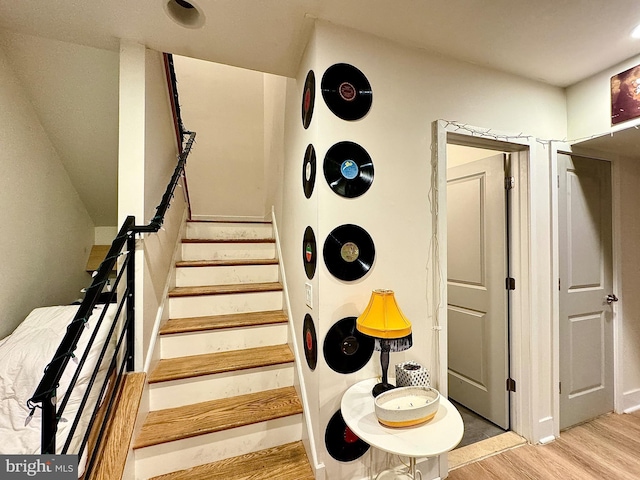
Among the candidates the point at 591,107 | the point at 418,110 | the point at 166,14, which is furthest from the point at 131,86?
the point at 591,107

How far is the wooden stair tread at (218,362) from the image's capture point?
62.0 inches

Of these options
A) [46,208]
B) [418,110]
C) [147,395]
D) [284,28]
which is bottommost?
[147,395]

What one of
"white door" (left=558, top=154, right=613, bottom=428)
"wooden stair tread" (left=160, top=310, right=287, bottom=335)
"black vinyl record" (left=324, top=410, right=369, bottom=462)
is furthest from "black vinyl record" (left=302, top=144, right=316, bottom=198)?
"white door" (left=558, top=154, right=613, bottom=428)

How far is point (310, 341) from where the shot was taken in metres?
1.52

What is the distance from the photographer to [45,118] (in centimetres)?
182

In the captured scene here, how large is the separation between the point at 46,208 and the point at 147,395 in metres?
1.53

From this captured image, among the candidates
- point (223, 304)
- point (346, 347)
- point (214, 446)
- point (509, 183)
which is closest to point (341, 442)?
point (346, 347)

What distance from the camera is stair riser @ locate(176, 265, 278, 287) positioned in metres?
2.26

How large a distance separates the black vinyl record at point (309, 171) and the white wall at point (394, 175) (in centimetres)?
5

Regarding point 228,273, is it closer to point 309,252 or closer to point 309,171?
point 309,252

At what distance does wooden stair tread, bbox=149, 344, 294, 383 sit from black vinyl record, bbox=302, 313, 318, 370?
26cm

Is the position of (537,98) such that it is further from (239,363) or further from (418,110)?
(239,363)

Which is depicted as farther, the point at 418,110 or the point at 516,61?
the point at 516,61

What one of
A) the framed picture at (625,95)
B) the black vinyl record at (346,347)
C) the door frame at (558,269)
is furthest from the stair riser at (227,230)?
the framed picture at (625,95)
